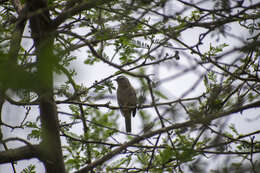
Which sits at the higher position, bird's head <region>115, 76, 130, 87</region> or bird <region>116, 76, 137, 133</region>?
bird's head <region>115, 76, 130, 87</region>

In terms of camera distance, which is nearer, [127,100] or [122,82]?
[127,100]

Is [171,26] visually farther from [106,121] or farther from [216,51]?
[106,121]

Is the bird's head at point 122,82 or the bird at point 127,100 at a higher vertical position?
the bird's head at point 122,82

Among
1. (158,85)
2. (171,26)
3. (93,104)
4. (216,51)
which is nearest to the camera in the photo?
(158,85)

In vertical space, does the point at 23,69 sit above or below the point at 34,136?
above

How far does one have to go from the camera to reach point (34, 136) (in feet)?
12.9

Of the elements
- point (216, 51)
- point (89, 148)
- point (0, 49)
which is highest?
point (216, 51)

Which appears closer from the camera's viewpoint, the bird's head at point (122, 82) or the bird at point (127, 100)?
the bird at point (127, 100)

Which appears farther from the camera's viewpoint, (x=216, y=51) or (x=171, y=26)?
(x=216, y=51)

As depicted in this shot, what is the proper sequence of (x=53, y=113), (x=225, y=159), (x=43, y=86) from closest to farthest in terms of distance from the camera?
(x=43, y=86), (x=225, y=159), (x=53, y=113)

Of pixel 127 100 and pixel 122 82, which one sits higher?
pixel 122 82

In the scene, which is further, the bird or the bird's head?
the bird's head

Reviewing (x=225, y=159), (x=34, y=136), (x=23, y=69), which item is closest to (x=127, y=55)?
(x=34, y=136)

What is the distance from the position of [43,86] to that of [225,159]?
4.39ft
